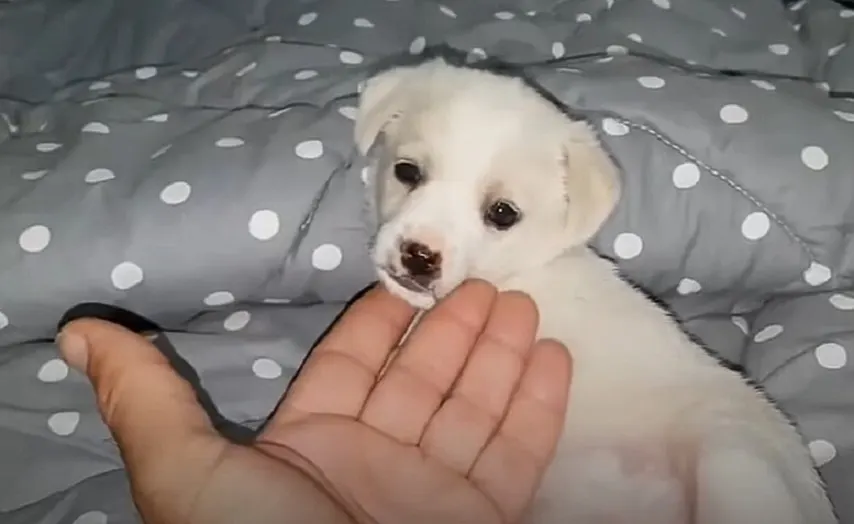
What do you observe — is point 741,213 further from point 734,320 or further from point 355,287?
point 355,287

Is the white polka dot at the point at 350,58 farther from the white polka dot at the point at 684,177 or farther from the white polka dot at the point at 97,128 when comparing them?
the white polka dot at the point at 684,177

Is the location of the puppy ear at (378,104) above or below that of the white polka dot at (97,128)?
above

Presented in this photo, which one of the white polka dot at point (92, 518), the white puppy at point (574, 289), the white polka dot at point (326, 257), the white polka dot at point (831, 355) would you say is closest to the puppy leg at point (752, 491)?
the white puppy at point (574, 289)

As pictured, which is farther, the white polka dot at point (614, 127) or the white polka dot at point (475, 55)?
the white polka dot at point (475, 55)

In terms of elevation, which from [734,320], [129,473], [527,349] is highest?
[129,473]

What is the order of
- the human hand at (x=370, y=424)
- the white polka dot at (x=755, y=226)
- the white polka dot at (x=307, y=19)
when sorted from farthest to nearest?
1. the white polka dot at (x=307, y=19)
2. the white polka dot at (x=755, y=226)
3. the human hand at (x=370, y=424)

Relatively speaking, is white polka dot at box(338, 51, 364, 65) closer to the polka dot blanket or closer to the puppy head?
the polka dot blanket

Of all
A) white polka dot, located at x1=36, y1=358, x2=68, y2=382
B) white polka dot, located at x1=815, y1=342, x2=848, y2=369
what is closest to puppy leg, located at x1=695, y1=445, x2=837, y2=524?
white polka dot, located at x1=815, y1=342, x2=848, y2=369

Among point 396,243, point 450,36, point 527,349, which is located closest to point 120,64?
point 450,36
